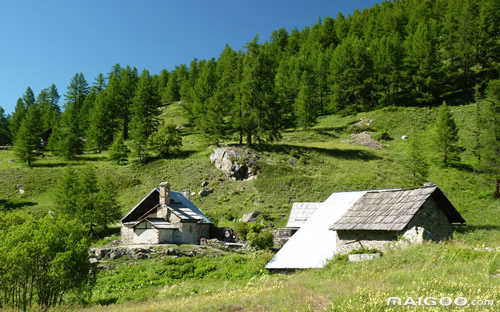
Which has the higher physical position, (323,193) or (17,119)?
(17,119)

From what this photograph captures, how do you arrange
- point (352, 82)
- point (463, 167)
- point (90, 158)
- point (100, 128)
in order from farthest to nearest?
point (352, 82) < point (100, 128) < point (90, 158) < point (463, 167)

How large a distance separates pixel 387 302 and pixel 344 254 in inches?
346

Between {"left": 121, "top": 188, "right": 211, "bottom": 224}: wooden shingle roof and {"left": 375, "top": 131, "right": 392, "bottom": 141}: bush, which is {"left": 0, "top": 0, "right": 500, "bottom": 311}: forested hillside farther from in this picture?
{"left": 121, "top": 188, "right": 211, "bottom": 224}: wooden shingle roof

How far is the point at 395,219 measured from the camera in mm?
16516

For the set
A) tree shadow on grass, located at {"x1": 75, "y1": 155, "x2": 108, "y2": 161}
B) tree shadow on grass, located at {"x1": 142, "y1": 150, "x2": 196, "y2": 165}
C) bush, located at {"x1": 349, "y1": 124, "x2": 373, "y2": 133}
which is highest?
bush, located at {"x1": 349, "y1": 124, "x2": 373, "y2": 133}

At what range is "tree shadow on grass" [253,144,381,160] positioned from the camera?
54.1m

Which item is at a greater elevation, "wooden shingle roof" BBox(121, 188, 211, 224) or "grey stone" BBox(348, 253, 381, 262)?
"wooden shingle roof" BBox(121, 188, 211, 224)

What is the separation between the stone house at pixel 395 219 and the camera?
1625cm

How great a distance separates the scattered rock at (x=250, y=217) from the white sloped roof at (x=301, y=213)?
6.84 m

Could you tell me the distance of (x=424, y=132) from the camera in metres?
59.4

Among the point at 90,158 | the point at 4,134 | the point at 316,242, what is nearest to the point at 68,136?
the point at 90,158

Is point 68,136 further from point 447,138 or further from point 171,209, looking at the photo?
point 447,138

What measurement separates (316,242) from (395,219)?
4.56 meters

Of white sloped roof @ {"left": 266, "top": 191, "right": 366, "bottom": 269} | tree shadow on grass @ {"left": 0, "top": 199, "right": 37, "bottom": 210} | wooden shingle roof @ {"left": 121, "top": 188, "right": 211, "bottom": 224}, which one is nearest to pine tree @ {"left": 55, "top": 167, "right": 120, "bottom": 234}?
wooden shingle roof @ {"left": 121, "top": 188, "right": 211, "bottom": 224}
